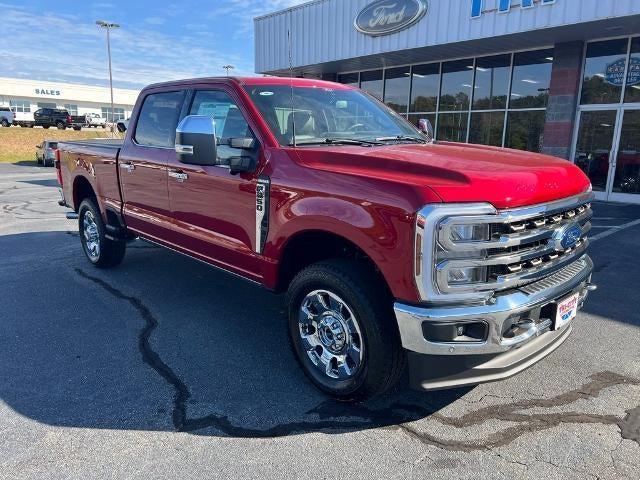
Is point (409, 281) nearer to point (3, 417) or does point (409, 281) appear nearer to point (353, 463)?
point (353, 463)

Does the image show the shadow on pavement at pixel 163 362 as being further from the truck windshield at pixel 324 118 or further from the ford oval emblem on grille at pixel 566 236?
the truck windshield at pixel 324 118

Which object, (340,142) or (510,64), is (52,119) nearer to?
(510,64)

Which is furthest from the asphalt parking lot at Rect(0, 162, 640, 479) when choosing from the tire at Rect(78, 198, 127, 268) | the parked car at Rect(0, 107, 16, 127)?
the parked car at Rect(0, 107, 16, 127)

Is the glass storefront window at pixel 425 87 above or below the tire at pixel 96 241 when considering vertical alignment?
above

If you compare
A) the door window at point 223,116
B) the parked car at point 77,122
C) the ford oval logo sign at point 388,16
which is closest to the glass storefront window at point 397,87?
the ford oval logo sign at point 388,16

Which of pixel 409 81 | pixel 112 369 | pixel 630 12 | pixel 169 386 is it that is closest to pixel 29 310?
pixel 112 369

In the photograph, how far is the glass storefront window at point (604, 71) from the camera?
A: 456 inches

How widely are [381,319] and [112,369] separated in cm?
203

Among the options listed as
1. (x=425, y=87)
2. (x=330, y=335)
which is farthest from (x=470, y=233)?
(x=425, y=87)

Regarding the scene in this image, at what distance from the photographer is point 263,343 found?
394 centimetres

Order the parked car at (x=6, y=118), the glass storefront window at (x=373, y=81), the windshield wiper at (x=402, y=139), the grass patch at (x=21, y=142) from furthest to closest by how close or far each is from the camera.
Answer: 1. the parked car at (x=6, y=118)
2. the grass patch at (x=21, y=142)
3. the glass storefront window at (x=373, y=81)
4. the windshield wiper at (x=402, y=139)

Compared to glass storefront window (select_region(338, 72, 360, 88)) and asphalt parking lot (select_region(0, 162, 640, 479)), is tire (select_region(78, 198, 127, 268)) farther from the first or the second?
glass storefront window (select_region(338, 72, 360, 88))

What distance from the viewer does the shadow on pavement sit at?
2930mm

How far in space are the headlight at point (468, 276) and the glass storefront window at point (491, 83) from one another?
1276 cm
